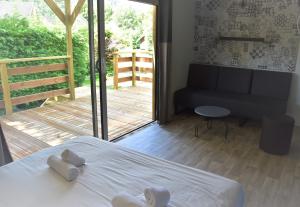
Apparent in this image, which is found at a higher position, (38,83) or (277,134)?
(38,83)

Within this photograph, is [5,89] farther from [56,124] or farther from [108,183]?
[108,183]

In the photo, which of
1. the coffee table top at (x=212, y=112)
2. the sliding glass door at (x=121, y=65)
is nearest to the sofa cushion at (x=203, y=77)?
the sliding glass door at (x=121, y=65)

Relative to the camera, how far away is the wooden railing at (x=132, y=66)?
229 inches

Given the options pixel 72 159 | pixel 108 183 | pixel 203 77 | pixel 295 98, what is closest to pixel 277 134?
pixel 295 98

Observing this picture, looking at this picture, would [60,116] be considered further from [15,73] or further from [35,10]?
[35,10]

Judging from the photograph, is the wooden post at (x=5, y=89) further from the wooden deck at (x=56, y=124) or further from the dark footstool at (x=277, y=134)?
the dark footstool at (x=277, y=134)

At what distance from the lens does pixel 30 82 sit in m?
2.80

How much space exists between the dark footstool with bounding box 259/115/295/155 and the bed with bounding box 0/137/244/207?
176 cm

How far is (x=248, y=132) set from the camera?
148 inches

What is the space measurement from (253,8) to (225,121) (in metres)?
1.85

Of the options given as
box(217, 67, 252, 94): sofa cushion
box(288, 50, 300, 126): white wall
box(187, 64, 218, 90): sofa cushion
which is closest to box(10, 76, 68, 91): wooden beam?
box(187, 64, 218, 90): sofa cushion

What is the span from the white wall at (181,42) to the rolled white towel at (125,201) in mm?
2974

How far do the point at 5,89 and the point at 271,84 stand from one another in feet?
11.9

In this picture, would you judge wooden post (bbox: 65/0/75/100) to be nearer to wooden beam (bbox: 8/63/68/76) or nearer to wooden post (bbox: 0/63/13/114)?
wooden beam (bbox: 8/63/68/76)
